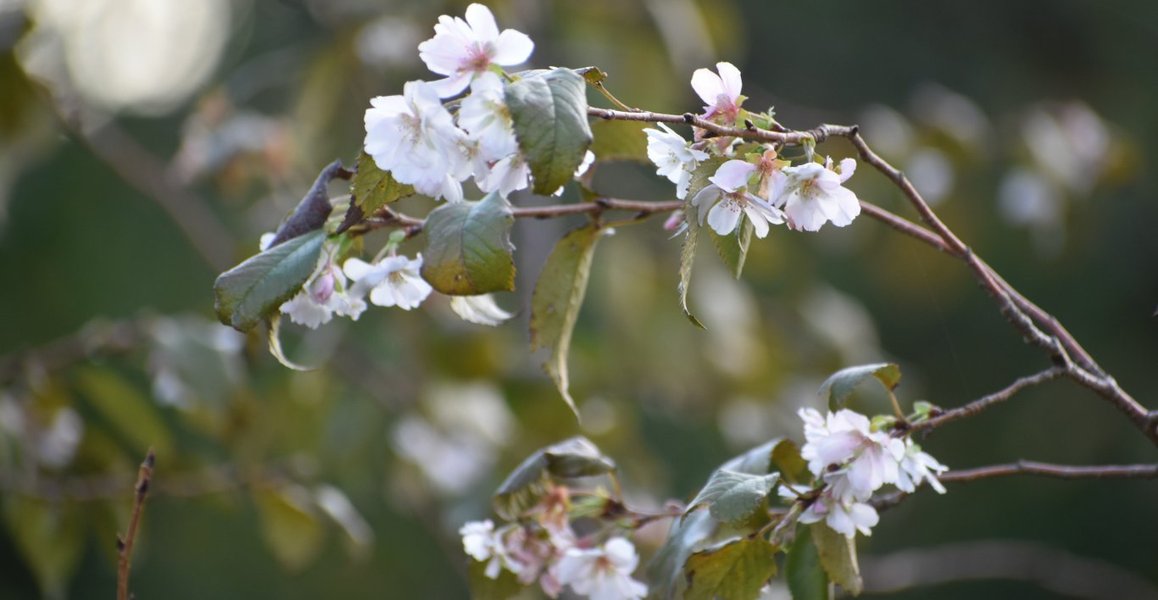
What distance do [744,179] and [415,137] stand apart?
0.50 ft

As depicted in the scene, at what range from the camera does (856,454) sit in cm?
57

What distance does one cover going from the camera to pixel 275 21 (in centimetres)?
387

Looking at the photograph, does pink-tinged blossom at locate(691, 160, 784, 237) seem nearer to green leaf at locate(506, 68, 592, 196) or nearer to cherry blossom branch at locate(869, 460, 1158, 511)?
green leaf at locate(506, 68, 592, 196)

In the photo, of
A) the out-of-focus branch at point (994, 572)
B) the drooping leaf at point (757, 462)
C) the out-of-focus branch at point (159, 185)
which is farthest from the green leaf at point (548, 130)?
the out-of-focus branch at point (159, 185)

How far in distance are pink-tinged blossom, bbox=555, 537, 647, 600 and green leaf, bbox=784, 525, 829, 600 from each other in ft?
0.31

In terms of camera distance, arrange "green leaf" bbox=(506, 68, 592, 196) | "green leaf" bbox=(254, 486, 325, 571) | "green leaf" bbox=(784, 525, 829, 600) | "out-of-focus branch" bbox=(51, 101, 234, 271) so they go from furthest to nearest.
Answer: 1. "out-of-focus branch" bbox=(51, 101, 234, 271)
2. "green leaf" bbox=(254, 486, 325, 571)
3. "green leaf" bbox=(784, 525, 829, 600)
4. "green leaf" bbox=(506, 68, 592, 196)

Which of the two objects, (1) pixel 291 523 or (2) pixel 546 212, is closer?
(2) pixel 546 212

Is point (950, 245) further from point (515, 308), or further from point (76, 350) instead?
point (515, 308)

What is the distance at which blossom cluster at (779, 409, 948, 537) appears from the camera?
0.56m

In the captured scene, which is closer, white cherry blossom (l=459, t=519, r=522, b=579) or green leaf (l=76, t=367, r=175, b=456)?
white cherry blossom (l=459, t=519, r=522, b=579)

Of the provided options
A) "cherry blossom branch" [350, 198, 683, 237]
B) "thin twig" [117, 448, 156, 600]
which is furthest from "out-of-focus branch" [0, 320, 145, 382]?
"cherry blossom branch" [350, 198, 683, 237]

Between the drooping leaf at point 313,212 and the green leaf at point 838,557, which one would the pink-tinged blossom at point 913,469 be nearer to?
the green leaf at point 838,557

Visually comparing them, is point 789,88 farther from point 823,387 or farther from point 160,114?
point 823,387

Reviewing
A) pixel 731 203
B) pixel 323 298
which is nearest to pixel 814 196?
pixel 731 203
